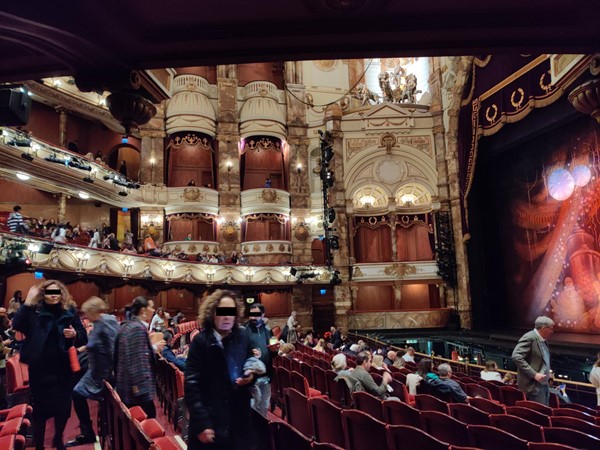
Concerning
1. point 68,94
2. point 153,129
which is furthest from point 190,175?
point 68,94

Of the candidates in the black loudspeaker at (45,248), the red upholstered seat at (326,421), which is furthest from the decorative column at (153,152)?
the red upholstered seat at (326,421)

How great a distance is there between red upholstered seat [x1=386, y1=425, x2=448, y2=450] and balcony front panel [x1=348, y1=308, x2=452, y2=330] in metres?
17.3

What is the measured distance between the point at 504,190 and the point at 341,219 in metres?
7.58

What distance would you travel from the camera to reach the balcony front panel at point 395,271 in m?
20.9

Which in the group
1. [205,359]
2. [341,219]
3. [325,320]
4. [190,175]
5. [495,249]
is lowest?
[325,320]

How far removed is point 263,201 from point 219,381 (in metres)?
20.0

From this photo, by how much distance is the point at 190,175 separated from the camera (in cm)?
2375

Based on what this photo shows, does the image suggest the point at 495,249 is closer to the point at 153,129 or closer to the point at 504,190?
the point at 504,190

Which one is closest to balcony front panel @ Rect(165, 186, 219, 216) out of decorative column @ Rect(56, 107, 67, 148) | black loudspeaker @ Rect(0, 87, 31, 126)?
decorative column @ Rect(56, 107, 67, 148)

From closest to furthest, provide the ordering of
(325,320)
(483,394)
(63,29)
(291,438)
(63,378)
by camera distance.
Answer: (291,438) < (63,29) < (63,378) < (483,394) < (325,320)

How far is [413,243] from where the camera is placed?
2245 cm

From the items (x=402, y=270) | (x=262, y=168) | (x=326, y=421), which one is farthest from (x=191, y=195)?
(x=326, y=421)

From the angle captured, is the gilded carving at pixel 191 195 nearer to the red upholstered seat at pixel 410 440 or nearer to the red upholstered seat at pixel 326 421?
the red upholstered seat at pixel 326 421

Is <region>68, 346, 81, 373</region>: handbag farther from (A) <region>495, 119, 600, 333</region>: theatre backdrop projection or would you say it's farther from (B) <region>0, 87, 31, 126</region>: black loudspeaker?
(A) <region>495, 119, 600, 333</region>: theatre backdrop projection
